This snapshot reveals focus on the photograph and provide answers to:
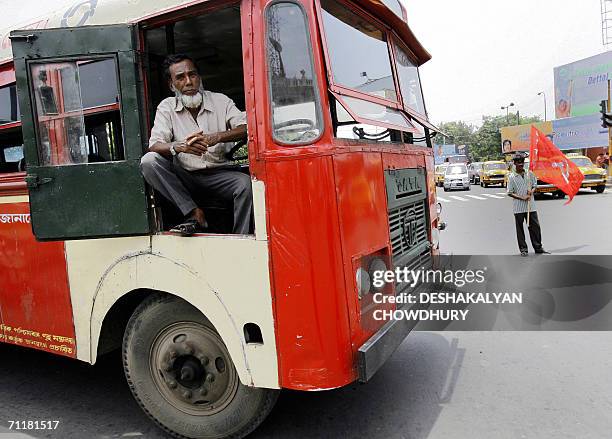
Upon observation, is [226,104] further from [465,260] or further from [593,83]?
[593,83]

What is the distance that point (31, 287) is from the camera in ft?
11.6

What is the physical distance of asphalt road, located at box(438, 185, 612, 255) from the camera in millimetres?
9289

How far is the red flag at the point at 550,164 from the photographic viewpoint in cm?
845

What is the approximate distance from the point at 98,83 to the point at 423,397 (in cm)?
289

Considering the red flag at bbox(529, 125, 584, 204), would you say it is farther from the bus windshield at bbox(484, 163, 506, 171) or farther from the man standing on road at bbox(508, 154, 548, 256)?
the bus windshield at bbox(484, 163, 506, 171)

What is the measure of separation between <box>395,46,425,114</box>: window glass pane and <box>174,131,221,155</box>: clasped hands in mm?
1581

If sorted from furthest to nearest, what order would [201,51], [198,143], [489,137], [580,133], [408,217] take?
[489,137], [580,133], [201,51], [408,217], [198,143]

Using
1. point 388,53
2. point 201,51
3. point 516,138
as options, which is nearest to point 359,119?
point 388,53

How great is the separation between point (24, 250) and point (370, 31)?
274cm

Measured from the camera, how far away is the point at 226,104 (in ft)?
10.3

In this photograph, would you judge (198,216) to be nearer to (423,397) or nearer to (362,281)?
(362,281)

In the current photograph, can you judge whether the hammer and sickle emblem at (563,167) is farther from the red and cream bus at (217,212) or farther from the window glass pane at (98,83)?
the window glass pane at (98,83)

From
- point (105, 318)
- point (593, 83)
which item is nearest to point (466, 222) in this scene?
point (105, 318)

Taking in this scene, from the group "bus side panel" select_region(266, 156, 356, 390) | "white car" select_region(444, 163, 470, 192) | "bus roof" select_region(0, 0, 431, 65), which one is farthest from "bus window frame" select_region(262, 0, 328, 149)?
"white car" select_region(444, 163, 470, 192)
